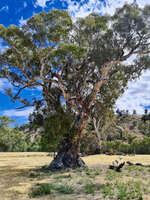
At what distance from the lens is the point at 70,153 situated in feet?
42.8

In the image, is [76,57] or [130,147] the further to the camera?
[130,147]

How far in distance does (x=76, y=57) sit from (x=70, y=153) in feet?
20.5

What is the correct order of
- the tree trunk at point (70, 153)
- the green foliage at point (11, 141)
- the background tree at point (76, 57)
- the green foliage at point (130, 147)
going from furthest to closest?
the green foliage at point (11, 141)
the green foliage at point (130, 147)
the tree trunk at point (70, 153)
the background tree at point (76, 57)

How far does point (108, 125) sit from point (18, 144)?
19.7m

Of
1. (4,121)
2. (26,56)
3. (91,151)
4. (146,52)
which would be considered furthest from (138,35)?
(4,121)

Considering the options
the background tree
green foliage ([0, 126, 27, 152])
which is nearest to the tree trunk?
the background tree

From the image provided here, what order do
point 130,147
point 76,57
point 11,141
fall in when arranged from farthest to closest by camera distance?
point 11,141
point 130,147
point 76,57

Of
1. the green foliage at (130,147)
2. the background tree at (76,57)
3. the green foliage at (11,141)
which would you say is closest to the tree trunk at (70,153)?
the background tree at (76,57)

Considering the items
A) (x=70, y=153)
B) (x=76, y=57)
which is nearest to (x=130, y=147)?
(x=70, y=153)

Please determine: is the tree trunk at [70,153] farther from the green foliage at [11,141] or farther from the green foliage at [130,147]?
the green foliage at [11,141]

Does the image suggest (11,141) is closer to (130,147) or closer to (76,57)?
(130,147)

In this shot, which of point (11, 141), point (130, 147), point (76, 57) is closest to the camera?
point (76, 57)

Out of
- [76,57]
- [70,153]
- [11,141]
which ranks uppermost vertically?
[76,57]

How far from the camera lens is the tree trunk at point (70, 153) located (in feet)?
42.2
